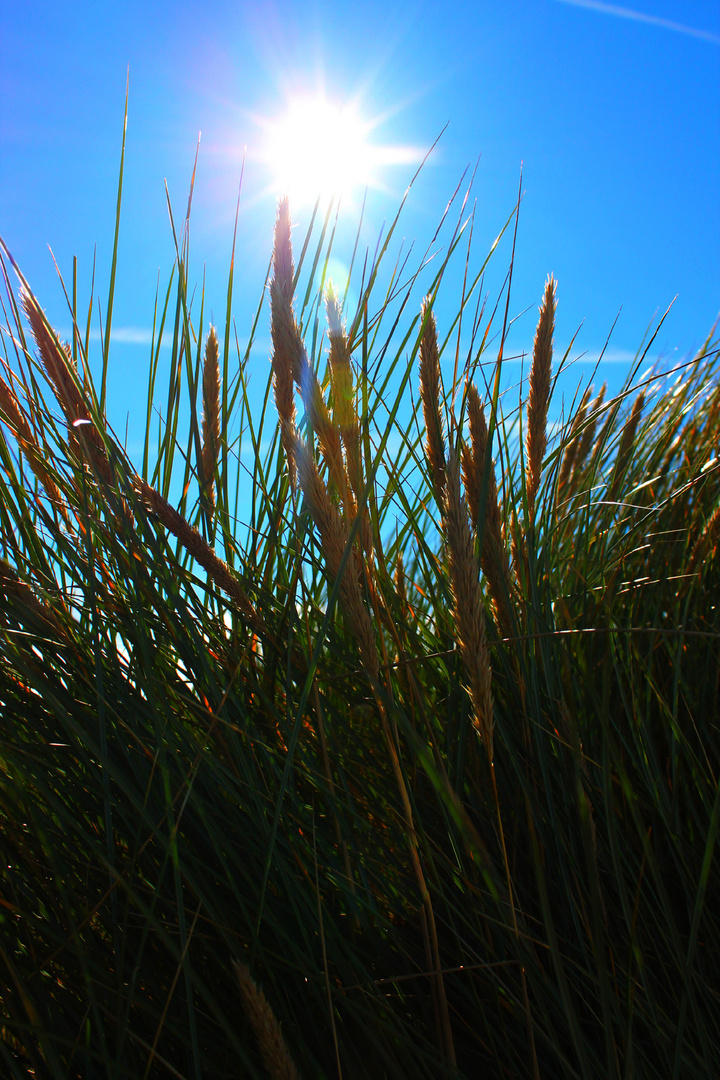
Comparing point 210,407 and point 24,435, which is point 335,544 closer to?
point 210,407

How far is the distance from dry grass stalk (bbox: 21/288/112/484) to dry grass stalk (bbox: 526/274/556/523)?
0.83 m

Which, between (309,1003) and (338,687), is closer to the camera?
(309,1003)

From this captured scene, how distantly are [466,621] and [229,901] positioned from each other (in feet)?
2.03

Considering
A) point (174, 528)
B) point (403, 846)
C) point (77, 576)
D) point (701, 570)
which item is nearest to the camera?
point (174, 528)

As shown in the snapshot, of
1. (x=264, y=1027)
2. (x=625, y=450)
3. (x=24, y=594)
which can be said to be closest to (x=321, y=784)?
(x=264, y=1027)

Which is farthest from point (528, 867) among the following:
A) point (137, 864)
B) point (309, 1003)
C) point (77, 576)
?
point (77, 576)

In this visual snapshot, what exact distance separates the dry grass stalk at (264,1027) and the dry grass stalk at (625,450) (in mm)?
1500

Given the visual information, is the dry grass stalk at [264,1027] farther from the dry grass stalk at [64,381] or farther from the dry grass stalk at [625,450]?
the dry grass stalk at [625,450]

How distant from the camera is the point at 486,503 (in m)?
1.00

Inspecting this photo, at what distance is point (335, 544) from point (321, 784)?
0.42 meters

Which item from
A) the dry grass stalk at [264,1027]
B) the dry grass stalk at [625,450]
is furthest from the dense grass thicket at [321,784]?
the dry grass stalk at [625,450]

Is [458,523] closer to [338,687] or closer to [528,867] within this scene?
[338,687]

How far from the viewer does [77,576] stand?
118 cm

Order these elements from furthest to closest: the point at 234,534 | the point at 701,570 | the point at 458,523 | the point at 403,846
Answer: the point at 701,570 < the point at 234,534 < the point at 403,846 < the point at 458,523
